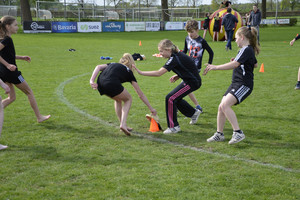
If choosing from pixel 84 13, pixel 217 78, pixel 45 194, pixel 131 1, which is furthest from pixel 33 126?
pixel 131 1

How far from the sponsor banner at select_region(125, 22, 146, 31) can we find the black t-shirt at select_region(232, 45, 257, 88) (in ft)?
117

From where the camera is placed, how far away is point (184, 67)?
6070 mm

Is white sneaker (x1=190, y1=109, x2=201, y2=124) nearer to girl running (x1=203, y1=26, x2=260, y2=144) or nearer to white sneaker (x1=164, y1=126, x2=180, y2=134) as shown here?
white sneaker (x1=164, y1=126, x2=180, y2=134)

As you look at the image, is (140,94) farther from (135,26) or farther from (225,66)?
(135,26)

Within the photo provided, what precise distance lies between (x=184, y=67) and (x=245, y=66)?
1.10 meters

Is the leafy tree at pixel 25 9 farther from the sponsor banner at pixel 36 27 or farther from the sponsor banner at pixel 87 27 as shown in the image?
the sponsor banner at pixel 87 27

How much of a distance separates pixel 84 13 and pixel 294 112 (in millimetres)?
40773

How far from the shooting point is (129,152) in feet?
17.2

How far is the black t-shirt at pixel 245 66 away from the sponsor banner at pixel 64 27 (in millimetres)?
32776

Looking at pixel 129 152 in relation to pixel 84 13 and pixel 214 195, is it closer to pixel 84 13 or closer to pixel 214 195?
pixel 214 195

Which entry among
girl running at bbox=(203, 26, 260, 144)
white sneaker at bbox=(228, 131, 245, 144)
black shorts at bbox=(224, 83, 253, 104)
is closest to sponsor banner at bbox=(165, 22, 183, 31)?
girl running at bbox=(203, 26, 260, 144)

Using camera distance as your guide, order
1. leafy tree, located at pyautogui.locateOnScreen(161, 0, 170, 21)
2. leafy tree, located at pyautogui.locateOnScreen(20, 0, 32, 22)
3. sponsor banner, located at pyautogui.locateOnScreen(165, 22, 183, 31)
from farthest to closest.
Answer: leafy tree, located at pyautogui.locateOnScreen(161, 0, 170, 21)
sponsor banner, located at pyautogui.locateOnScreen(165, 22, 183, 31)
leafy tree, located at pyautogui.locateOnScreen(20, 0, 32, 22)

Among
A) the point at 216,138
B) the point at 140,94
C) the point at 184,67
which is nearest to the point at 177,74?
the point at 184,67

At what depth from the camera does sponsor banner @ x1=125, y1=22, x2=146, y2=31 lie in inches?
1586
